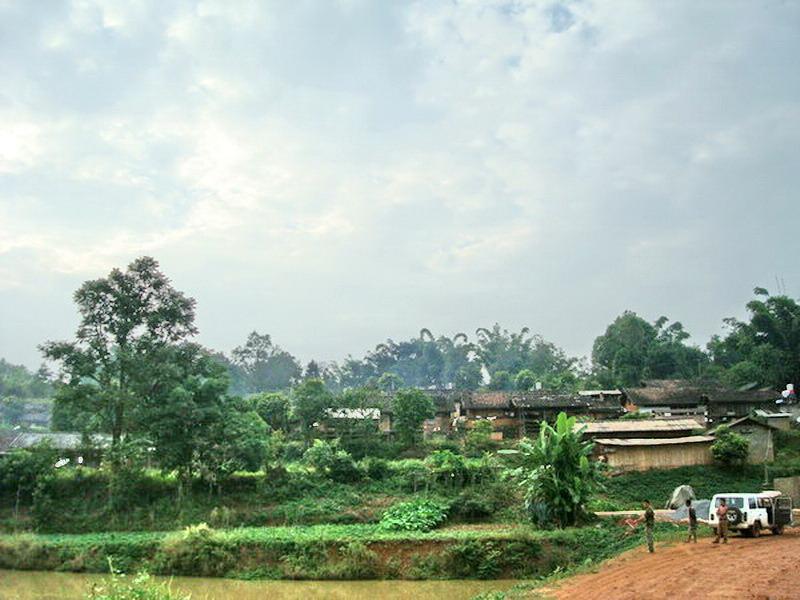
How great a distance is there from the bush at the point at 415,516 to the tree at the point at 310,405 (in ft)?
55.1

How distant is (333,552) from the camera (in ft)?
72.7

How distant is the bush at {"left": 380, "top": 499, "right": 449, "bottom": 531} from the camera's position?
26.5 meters

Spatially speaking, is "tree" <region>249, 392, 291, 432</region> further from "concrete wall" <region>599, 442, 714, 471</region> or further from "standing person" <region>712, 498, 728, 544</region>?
"standing person" <region>712, 498, 728, 544</region>

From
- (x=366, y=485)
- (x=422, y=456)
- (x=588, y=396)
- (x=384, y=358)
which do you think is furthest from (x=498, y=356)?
(x=366, y=485)

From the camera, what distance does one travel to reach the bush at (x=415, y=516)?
86.8 feet

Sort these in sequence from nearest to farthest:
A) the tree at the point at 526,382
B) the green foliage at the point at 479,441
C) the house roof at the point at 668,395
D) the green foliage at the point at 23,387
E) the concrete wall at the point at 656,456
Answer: the concrete wall at the point at 656,456 < the green foliage at the point at 479,441 < the house roof at the point at 668,395 < the tree at the point at 526,382 < the green foliage at the point at 23,387

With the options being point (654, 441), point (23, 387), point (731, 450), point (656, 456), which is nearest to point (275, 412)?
point (654, 441)

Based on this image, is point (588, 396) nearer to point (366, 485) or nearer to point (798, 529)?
point (366, 485)

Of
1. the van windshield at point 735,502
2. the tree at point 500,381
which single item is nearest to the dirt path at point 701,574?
the van windshield at point 735,502

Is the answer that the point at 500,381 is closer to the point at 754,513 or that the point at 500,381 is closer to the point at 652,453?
the point at 652,453

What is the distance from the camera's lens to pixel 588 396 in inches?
2005

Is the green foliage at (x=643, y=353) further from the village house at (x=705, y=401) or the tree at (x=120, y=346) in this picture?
the tree at (x=120, y=346)

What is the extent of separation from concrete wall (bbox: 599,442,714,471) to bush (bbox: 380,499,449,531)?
9156 millimetres

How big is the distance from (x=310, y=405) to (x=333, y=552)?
910 inches
